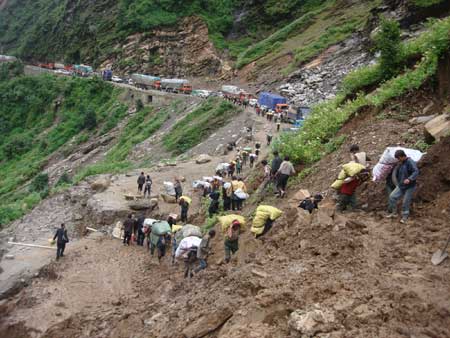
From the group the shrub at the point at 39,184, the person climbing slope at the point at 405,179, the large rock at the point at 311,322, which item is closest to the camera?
the large rock at the point at 311,322

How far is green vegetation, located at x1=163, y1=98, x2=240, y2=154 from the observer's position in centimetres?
3150

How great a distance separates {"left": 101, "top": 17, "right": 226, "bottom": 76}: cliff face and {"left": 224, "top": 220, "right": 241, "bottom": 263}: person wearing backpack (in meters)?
46.4

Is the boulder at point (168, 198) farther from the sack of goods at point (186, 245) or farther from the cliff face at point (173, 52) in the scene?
the cliff face at point (173, 52)

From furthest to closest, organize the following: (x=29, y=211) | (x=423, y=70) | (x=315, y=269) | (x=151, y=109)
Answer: (x=151, y=109)
(x=29, y=211)
(x=423, y=70)
(x=315, y=269)

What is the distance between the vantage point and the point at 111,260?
1413 cm

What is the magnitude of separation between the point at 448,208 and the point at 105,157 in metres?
30.7

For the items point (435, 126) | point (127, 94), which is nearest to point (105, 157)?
point (127, 94)

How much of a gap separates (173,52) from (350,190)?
50.5 meters

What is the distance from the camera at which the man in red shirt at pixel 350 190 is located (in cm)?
854

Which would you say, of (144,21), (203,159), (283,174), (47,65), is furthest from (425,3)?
(47,65)

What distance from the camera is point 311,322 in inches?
224

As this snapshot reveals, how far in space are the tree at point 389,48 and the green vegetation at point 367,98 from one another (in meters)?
0.07

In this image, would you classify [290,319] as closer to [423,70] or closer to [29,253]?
[423,70]

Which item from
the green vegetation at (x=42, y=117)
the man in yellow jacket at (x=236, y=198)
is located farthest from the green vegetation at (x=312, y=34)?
the man in yellow jacket at (x=236, y=198)
